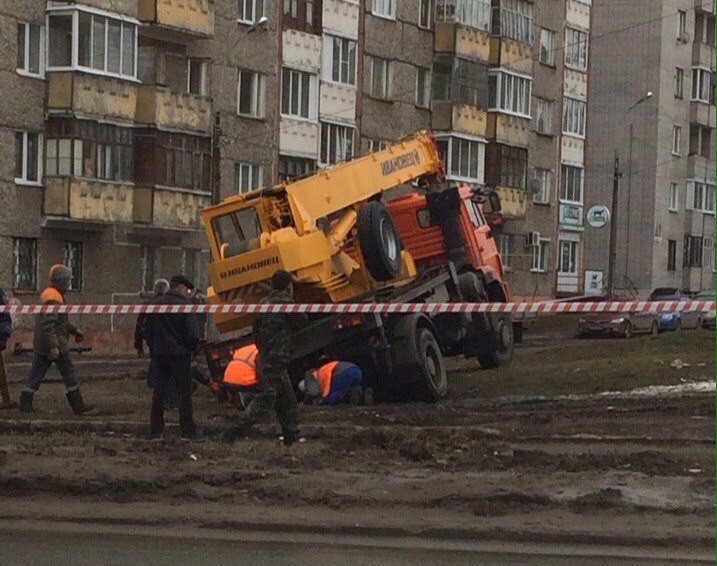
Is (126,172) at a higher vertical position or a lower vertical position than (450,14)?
lower

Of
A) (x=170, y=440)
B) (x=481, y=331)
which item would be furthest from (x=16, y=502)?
(x=481, y=331)

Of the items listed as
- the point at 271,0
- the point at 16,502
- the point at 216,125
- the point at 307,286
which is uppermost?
the point at 271,0

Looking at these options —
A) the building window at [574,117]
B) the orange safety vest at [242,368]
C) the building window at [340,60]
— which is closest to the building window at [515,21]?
the building window at [574,117]

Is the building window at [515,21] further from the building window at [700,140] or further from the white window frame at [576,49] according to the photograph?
the building window at [700,140]

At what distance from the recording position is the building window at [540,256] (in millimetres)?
63938

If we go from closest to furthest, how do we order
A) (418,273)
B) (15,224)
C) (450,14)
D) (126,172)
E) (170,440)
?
(170,440), (418,273), (15,224), (126,172), (450,14)

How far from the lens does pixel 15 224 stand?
1578 inches

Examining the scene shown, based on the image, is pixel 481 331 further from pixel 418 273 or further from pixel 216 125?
pixel 216 125

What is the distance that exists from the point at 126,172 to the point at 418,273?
20395 millimetres

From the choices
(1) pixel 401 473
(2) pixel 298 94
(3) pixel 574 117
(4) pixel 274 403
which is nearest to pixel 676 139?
(3) pixel 574 117

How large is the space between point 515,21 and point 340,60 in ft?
39.0

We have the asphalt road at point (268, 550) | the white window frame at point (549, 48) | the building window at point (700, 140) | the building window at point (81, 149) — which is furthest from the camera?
the building window at point (700, 140)

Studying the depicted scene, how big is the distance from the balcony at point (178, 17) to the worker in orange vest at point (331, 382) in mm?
23823

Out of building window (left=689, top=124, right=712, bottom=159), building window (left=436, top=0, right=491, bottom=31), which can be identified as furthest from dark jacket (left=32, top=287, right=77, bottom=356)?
building window (left=689, top=124, right=712, bottom=159)
